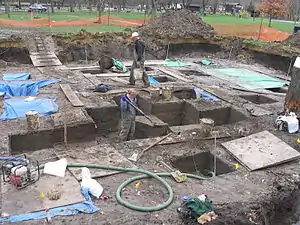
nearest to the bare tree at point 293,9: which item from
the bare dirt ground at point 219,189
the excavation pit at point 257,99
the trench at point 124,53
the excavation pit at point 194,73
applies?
the trench at point 124,53

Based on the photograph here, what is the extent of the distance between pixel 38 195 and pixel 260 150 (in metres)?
4.78

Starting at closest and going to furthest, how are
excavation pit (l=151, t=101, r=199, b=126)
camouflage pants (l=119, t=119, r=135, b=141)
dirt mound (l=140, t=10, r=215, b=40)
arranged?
camouflage pants (l=119, t=119, r=135, b=141) → excavation pit (l=151, t=101, r=199, b=126) → dirt mound (l=140, t=10, r=215, b=40)

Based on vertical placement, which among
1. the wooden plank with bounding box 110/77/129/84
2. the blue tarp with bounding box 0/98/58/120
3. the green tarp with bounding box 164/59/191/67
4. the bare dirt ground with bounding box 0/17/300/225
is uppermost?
the green tarp with bounding box 164/59/191/67

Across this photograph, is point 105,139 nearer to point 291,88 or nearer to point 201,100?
point 201,100

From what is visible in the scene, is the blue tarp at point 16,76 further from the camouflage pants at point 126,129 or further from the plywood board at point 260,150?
the plywood board at point 260,150

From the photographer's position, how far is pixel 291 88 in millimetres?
9195

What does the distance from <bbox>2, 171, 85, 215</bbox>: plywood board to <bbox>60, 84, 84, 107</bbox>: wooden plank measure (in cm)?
396

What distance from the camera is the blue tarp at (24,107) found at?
898cm

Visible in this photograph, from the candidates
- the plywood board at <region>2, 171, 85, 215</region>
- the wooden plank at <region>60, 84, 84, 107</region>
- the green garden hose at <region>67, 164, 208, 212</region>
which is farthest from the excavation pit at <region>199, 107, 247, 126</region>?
the plywood board at <region>2, 171, 85, 215</region>

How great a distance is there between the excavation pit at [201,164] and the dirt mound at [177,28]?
1246 cm

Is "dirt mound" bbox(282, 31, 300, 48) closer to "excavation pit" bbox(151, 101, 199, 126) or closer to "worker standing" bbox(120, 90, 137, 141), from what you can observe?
"excavation pit" bbox(151, 101, 199, 126)

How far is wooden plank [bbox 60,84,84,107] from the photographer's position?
9872 mm

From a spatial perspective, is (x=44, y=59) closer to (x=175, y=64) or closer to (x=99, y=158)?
(x=175, y=64)

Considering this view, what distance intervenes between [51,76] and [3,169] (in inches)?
294
